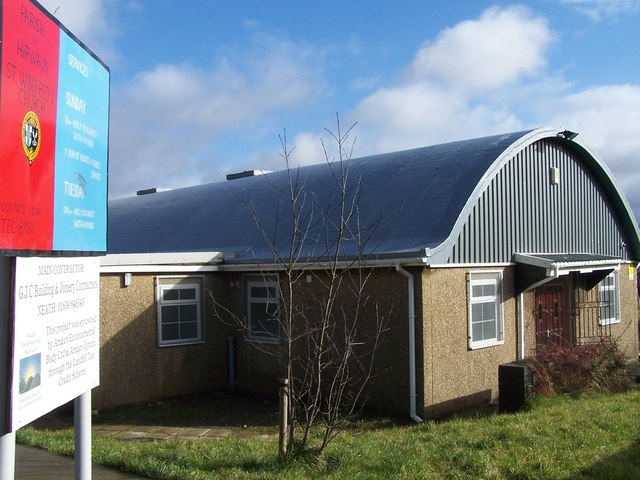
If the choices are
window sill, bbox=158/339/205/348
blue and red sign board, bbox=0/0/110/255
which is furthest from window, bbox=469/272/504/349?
blue and red sign board, bbox=0/0/110/255

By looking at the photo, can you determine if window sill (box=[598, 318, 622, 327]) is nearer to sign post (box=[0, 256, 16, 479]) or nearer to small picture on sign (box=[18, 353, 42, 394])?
small picture on sign (box=[18, 353, 42, 394])

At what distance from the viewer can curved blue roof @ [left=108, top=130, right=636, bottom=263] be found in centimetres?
1303

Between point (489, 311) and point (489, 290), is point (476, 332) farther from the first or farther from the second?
point (489, 290)

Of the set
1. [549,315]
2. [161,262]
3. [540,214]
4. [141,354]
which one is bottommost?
[141,354]

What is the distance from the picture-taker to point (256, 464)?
7.55 metres

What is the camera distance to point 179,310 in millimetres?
14430

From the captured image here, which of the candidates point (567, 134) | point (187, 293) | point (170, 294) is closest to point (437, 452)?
point (170, 294)

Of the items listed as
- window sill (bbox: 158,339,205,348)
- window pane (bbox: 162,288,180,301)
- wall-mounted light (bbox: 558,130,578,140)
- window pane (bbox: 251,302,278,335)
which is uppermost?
wall-mounted light (bbox: 558,130,578,140)

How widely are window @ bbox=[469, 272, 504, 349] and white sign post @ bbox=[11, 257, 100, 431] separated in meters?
8.53

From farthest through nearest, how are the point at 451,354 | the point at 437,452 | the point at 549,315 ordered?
the point at 549,315, the point at 451,354, the point at 437,452

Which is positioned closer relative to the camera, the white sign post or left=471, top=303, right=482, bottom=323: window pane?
the white sign post

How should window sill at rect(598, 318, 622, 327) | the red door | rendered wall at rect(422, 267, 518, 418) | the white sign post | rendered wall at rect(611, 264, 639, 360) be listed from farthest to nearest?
rendered wall at rect(611, 264, 639, 360), window sill at rect(598, 318, 622, 327), the red door, rendered wall at rect(422, 267, 518, 418), the white sign post

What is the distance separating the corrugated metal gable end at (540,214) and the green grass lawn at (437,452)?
3956mm

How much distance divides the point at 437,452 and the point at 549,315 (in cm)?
892
